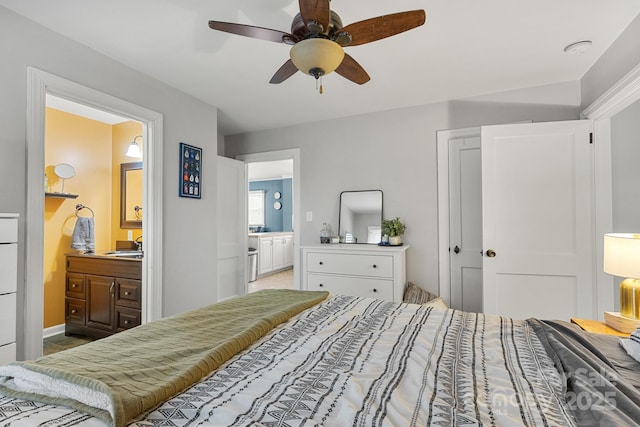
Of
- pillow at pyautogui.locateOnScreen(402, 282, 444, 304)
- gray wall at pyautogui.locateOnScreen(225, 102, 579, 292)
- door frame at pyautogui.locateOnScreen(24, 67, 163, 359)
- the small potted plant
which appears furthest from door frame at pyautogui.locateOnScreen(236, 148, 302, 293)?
door frame at pyautogui.locateOnScreen(24, 67, 163, 359)

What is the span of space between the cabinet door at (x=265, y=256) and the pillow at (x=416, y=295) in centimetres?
385

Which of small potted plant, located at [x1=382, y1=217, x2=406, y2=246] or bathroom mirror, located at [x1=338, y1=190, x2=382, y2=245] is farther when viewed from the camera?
bathroom mirror, located at [x1=338, y1=190, x2=382, y2=245]

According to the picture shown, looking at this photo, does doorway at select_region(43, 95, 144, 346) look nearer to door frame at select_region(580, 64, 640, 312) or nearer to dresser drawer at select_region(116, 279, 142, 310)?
dresser drawer at select_region(116, 279, 142, 310)

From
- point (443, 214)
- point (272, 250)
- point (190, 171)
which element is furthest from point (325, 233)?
point (272, 250)

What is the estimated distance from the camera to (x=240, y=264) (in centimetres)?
421

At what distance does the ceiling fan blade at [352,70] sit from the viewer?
70.6 inches

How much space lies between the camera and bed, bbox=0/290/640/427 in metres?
0.75

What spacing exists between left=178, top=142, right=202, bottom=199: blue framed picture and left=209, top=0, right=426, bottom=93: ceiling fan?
173 cm

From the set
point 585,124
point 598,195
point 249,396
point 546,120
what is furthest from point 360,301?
point 546,120

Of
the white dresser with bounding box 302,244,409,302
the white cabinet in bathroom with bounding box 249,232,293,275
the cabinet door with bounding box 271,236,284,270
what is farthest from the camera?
the cabinet door with bounding box 271,236,284,270

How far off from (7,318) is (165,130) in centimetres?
179

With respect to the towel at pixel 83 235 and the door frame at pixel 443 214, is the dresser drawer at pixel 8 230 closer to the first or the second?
the towel at pixel 83 235

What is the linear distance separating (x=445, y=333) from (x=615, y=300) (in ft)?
7.07

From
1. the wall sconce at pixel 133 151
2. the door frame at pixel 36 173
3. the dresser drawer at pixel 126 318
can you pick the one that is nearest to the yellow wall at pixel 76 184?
the wall sconce at pixel 133 151
